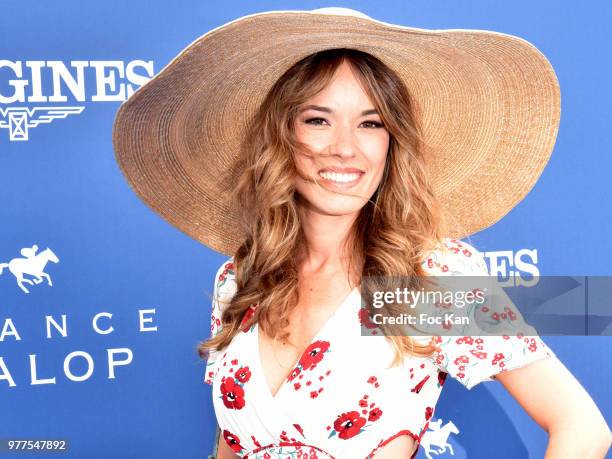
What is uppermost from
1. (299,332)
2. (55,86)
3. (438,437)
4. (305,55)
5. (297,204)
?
(55,86)

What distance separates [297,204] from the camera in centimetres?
165

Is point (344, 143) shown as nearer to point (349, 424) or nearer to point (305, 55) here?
point (305, 55)

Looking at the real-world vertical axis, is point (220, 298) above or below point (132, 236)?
below

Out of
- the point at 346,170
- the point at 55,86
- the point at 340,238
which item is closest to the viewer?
the point at 346,170

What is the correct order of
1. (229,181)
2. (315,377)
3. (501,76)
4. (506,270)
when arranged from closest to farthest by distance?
(315,377) < (501,76) < (229,181) < (506,270)

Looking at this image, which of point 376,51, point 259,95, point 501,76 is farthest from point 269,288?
point 501,76

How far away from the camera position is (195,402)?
2.29 metres

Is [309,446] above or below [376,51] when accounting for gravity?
below

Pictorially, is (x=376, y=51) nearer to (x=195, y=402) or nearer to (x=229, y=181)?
(x=229, y=181)

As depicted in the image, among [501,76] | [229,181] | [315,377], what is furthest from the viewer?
[229,181]

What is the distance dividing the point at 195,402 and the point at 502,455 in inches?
33.6

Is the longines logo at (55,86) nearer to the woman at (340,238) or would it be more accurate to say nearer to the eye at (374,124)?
the woman at (340,238)

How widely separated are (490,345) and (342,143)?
1.41 ft

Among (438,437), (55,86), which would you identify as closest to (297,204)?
(55,86)
